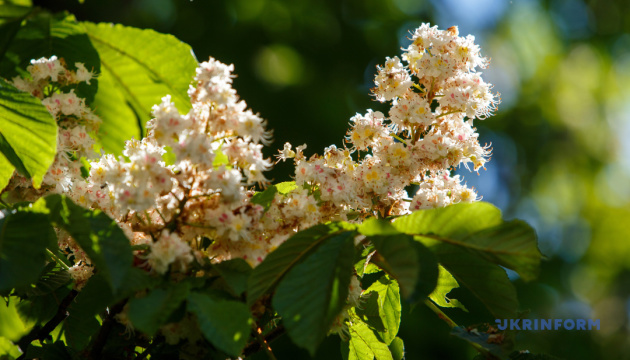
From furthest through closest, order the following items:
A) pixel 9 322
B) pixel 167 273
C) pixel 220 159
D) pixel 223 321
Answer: pixel 9 322 → pixel 220 159 → pixel 167 273 → pixel 223 321

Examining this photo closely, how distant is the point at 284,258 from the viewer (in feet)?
3.25

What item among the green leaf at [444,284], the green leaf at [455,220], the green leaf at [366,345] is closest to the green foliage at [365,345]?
the green leaf at [366,345]

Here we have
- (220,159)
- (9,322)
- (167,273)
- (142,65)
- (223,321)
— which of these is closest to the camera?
(223,321)

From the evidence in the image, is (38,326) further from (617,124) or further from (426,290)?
(617,124)

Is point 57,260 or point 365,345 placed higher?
point 365,345

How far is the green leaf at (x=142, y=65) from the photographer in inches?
50.0

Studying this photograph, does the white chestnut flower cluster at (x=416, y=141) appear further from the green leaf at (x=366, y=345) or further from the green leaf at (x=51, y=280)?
the green leaf at (x=51, y=280)

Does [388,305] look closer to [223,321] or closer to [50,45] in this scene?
[223,321]

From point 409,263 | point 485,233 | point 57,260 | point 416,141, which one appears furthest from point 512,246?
point 57,260

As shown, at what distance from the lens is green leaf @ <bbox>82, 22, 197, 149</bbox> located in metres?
1.27

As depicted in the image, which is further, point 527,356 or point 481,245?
point 527,356

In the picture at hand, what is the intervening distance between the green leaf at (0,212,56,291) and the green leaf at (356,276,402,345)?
0.71 m

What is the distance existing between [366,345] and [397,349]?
6.0 inches

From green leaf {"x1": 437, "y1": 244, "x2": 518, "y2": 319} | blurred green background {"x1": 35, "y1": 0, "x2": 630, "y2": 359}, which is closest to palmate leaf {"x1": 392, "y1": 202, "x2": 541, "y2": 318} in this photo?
green leaf {"x1": 437, "y1": 244, "x2": 518, "y2": 319}
